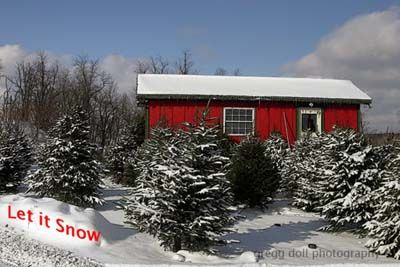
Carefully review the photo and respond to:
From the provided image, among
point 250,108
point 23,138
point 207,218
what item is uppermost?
point 250,108

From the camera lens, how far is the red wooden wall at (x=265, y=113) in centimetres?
2270

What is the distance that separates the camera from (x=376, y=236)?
1025cm

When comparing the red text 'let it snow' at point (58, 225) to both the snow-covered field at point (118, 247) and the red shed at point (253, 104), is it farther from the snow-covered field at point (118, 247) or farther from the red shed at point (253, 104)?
the red shed at point (253, 104)

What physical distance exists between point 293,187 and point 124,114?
126 ft

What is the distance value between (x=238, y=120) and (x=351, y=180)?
1190cm

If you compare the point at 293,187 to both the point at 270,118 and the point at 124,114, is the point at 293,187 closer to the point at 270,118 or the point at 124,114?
the point at 270,118

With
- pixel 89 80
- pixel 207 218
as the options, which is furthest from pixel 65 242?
pixel 89 80

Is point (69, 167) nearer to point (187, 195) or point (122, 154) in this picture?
point (187, 195)

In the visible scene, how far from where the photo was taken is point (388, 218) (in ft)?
33.0

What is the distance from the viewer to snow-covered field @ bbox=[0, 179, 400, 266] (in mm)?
8297

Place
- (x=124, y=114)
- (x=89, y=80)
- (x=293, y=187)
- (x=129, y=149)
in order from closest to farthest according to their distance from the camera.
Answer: (x=293, y=187) < (x=129, y=149) < (x=124, y=114) < (x=89, y=80)

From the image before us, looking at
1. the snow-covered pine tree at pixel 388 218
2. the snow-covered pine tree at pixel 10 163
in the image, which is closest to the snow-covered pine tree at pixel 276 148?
the snow-covered pine tree at pixel 388 218

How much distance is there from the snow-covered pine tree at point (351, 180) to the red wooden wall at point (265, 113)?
425 inches

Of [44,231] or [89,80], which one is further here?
[89,80]
